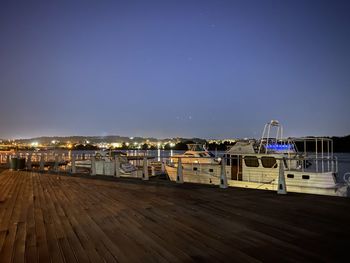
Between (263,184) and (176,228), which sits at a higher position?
(176,228)

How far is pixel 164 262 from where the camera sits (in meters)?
3.30

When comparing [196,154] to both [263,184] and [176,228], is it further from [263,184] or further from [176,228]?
[176,228]

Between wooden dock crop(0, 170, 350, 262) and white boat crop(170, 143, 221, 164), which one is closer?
wooden dock crop(0, 170, 350, 262)

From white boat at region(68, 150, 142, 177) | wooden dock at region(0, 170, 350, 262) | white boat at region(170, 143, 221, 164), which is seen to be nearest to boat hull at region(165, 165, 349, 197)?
white boat at region(170, 143, 221, 164)

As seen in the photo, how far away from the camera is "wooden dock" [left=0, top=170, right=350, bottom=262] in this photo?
140 inches

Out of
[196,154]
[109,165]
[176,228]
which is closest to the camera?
[176,228]

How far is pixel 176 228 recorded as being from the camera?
4688mm

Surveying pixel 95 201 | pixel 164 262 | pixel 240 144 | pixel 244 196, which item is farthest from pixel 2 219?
pixel 240 144

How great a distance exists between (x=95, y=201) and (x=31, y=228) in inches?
98.7

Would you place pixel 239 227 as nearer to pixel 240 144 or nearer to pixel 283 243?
pixel 283 243

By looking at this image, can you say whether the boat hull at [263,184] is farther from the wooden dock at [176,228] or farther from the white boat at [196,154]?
the wooden dock at [176,228]

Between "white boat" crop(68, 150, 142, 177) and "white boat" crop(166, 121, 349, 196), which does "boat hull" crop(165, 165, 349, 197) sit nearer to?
"white boat" crop(166, 121, 349, 196)

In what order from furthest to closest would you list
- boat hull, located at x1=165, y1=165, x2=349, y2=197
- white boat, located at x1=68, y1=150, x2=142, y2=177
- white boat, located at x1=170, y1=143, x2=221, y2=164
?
white boat, located at x1=170, y1=143, x2=221, y2=164 → white boat, located at x1=68, y1=150, x2=142, y2=177 → boat hull, located at x1=165, y1=165, x2=349, y2=197

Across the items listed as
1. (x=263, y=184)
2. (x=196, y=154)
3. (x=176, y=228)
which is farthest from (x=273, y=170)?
(x=176, y=228)
